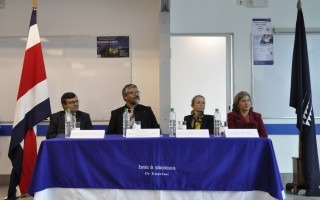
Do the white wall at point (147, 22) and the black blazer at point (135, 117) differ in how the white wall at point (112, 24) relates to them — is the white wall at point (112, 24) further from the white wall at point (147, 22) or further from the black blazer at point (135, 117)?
the black blazer at point (135, 117)

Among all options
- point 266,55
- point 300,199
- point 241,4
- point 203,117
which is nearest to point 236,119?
point 203,117

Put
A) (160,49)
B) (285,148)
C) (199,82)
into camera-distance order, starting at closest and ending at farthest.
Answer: (160,49)
(285,148)
(199,82)

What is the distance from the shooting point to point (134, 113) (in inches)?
142

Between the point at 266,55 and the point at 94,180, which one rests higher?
the point at 266,55

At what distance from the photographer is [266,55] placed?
4.57 m

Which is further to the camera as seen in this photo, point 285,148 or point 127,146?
point 285,148

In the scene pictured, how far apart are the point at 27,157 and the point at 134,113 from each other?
1.19 metres

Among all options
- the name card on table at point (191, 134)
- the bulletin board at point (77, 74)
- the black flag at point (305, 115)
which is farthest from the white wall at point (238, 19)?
the name card on table at point (191, 134)

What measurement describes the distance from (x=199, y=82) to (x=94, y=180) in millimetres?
2757

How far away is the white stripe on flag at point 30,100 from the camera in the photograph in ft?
10.9

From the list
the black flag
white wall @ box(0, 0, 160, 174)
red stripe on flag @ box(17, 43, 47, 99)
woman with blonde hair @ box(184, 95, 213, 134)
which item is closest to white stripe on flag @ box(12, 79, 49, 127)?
red stripe on flag @ box(17, 43, 47, 99)

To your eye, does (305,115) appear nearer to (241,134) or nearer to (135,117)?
(241,134)

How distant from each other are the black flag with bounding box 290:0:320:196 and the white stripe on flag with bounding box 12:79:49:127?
9.28 feet

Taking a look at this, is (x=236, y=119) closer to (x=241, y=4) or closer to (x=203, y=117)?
(x=203, y=117)
